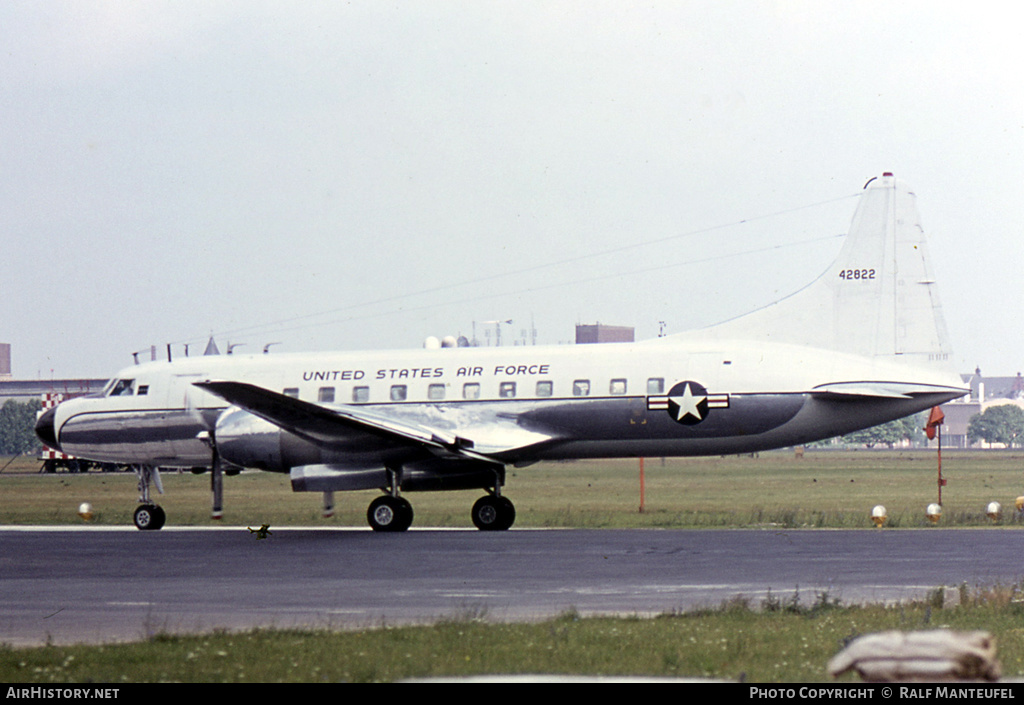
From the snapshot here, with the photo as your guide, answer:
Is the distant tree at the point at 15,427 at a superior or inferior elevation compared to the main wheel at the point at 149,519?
superior

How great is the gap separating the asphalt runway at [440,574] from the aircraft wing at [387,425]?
2236mm

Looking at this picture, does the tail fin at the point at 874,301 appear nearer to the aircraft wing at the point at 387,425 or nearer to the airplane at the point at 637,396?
the airplane at the point at 637,396

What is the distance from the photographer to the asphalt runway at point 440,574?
15.5m

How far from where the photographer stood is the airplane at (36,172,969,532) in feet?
98.8

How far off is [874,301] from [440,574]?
15348mm

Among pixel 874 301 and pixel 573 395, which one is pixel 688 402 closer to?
pixel 573 395

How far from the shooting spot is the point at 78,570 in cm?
2175

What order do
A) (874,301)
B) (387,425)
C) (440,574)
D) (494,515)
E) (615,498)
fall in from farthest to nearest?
(615,498) < (494,515) < (874,301) < (387,425) < (440,574)

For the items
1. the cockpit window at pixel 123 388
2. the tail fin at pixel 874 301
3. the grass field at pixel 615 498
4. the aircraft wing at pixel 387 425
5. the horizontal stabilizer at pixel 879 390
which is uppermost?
the tail fin at pixel 874 301

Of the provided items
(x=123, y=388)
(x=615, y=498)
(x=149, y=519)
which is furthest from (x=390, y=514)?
(x=615, y=498)

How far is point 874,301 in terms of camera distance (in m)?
31.1

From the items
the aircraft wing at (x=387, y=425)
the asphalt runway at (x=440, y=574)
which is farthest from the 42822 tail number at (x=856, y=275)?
the aircraft wing at (x=387, y=425)

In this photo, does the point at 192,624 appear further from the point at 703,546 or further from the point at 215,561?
the point at 703,546

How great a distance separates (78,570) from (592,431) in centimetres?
1352
